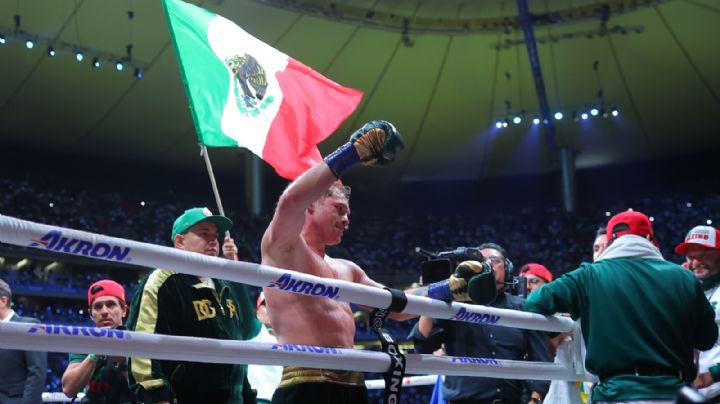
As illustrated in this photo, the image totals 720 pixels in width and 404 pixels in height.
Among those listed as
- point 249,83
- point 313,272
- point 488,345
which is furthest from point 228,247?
point 488,345

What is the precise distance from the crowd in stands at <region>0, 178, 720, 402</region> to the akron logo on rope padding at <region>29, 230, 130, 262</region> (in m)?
10.9

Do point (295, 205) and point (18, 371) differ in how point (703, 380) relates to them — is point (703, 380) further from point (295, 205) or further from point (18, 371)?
point (18, 371)

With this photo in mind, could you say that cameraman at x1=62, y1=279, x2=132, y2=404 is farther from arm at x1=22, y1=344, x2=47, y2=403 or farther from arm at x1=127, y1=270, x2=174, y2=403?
arm at x1=127, y1=270, x2=174, y2=403

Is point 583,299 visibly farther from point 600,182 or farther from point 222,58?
point 600,182

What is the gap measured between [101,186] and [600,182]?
9.81 metres

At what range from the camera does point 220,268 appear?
5.56 feet

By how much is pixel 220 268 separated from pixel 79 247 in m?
0.30

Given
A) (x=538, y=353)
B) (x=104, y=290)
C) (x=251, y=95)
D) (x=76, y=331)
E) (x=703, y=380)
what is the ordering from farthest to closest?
(x=538, y=353)
(x=104, y=290)
(x=251, y=95)
(x=703, y=380)
(x=76, y=331)

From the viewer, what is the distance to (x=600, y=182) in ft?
52.6

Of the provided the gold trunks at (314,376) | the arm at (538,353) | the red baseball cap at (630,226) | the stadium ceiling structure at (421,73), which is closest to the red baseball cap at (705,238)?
the arm at (538,353)

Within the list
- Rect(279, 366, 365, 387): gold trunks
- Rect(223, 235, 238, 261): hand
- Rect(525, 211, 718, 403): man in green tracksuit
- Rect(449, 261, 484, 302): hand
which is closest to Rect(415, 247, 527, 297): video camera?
Rect(449, 261, 484, 302): hand

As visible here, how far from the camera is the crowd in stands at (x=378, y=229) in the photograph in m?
13.0

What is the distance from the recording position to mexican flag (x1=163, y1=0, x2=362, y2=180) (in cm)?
275

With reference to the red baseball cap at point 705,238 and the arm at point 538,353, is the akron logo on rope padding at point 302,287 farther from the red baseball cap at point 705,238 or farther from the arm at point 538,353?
the red baseball cap at point 705,238
